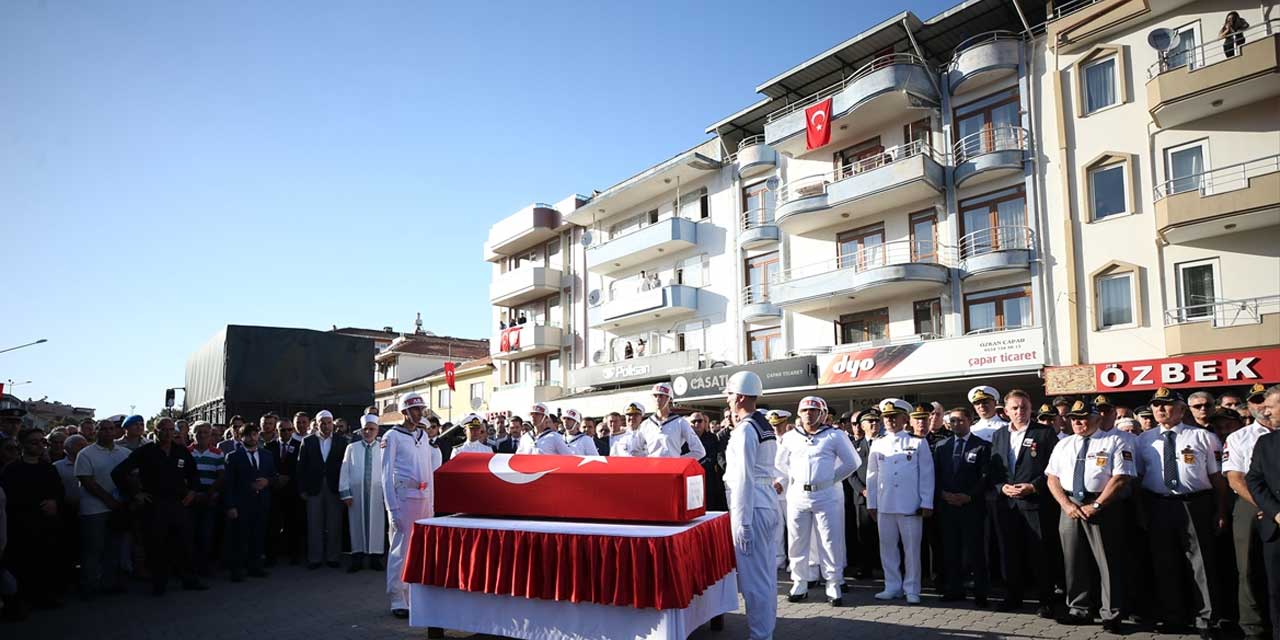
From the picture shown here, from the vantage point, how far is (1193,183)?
1786 centimetres

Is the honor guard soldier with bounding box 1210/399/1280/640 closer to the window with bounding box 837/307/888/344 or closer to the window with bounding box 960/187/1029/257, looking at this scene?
the window with bounding box 960/187/1029/257

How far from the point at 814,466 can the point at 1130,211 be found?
615 inches

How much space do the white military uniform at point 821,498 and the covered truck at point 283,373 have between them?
11808 mm

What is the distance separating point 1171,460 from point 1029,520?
1375mm

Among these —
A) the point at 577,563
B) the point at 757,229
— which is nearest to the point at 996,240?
the point at 757,229

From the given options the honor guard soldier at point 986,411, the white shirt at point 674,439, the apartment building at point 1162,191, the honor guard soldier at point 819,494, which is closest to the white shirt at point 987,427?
the honor guard soldier at point 986,411

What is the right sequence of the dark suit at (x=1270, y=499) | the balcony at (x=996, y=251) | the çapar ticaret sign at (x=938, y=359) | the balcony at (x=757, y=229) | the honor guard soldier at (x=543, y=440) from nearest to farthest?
the dark suit at (x=1270, y=499) < the honor guard soldier at (x=543, y=440) < the çapar ticaret sign at (x=938, y=359) < the balcony at (x=996, y=251) < the balcony at (x=757, y=229)

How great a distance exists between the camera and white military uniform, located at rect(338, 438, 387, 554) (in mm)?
10852

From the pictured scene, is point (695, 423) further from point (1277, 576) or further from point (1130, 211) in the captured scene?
point (1130, 211)

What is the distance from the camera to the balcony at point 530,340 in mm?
36531

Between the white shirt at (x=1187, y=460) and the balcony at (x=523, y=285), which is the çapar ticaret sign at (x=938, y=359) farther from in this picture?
the balcony at (x=523, y=285)

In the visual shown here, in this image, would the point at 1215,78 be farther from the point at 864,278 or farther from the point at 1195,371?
the point at 864,278

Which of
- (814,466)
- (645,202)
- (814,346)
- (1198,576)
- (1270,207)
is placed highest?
(645,202)

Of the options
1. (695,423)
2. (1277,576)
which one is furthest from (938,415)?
(1277,576)
